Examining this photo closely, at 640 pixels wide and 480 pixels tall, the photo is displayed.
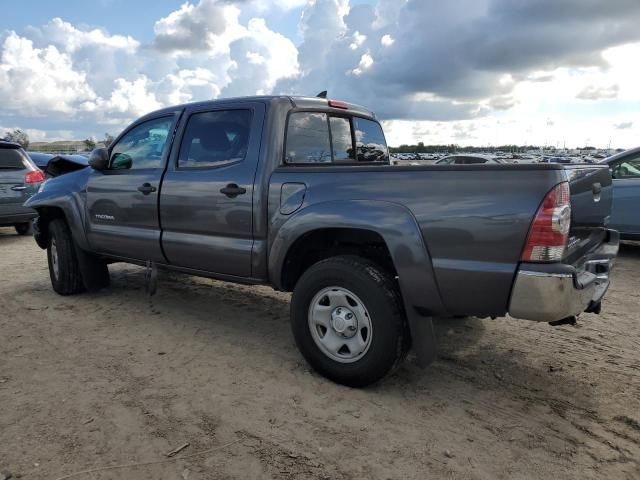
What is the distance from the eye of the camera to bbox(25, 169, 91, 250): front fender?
495 centimetres

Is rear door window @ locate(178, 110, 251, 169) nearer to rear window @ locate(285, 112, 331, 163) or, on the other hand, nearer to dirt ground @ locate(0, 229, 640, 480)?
rear window @ locate(285, 112, 331, 163)

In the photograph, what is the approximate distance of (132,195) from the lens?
4.41m

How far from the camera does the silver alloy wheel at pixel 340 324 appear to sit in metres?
3.06

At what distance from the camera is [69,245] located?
5.20 metres

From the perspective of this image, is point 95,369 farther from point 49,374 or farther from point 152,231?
point 152,231

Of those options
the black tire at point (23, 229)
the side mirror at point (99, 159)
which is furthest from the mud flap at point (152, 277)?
the black tire at point (23, 229)

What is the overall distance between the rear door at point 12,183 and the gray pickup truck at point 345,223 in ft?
15.7

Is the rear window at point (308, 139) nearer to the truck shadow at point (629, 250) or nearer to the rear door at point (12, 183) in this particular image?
the truck shadow at point (629, 250)

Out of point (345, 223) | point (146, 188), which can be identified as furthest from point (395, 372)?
point (146, 188)

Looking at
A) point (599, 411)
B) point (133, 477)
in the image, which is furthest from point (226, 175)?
point (599, 411)

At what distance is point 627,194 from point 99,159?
6.87 meters

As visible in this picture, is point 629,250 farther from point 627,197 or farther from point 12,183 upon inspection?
point 12,183

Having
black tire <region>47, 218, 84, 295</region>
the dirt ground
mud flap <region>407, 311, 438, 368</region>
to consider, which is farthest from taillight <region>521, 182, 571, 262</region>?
black tire <region>47, 218, 84, 295</region>

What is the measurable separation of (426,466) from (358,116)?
3.02 meters
